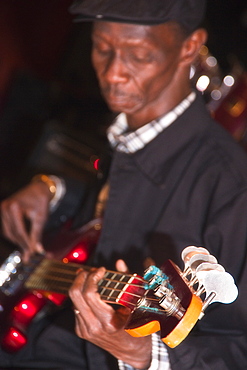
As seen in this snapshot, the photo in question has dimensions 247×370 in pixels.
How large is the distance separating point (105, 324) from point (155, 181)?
21.8 inches

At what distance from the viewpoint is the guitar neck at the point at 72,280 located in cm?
134

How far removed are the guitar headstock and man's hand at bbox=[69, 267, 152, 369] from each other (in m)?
0.18

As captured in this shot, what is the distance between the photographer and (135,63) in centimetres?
175

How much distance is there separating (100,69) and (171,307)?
0.99m

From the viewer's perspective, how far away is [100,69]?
184cm

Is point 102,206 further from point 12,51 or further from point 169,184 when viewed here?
point 12,51

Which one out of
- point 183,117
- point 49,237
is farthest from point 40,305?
point 183,117

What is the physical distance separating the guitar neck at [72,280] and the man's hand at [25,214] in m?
0.20

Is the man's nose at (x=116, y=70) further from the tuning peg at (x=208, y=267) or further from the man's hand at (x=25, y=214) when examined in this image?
the tuning peg at (x=208, y=267)

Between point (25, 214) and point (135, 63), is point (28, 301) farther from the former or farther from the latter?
point (135, 63)

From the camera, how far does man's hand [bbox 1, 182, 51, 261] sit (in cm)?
216

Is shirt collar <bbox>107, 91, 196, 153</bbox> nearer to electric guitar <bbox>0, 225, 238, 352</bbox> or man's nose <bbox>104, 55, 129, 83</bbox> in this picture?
man's nose <bbox>104, 55, 129, 83</bbox>

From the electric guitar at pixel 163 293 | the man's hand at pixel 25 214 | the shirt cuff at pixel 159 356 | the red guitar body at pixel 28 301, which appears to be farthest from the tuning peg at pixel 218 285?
the man's hand at pixel 25 214

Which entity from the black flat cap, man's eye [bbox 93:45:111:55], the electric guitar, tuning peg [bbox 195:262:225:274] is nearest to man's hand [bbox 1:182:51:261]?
the electric guitar
